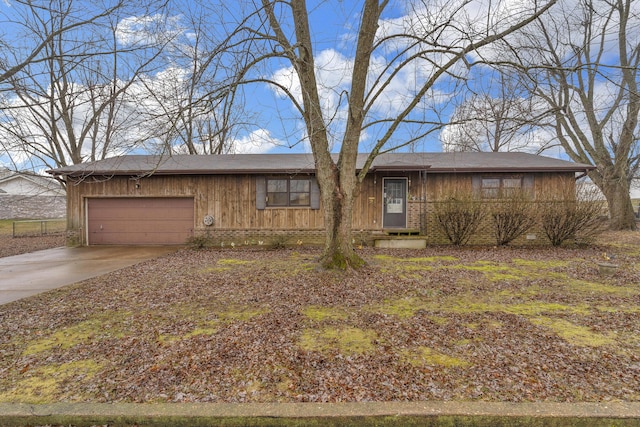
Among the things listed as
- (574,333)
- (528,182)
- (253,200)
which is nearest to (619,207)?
(528,182)

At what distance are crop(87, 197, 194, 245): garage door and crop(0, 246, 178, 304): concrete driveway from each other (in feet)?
1.39

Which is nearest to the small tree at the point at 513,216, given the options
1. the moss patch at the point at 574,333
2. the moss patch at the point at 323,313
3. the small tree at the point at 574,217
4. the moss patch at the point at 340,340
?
the small tree at the point at 574,217

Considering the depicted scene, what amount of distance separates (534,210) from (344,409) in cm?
1007

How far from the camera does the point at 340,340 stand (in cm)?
339

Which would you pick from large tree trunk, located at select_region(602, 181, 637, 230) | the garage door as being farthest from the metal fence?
large tree trunk, located at select_region(602, 181, 637, 230)

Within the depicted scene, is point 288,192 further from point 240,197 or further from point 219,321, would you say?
point 219,321

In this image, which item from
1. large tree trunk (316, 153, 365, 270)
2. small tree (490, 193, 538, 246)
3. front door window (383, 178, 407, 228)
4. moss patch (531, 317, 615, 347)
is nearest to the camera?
moss patch (531, 317, 615, 347)

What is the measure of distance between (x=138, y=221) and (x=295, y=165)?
236 inches

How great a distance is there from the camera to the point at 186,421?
7.15ft

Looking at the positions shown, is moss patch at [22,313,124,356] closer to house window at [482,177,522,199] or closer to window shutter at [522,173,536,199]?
house window at [482,177,522,199]

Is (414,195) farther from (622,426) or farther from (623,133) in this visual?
(623,133)

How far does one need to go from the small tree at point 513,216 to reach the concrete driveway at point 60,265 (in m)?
10.5

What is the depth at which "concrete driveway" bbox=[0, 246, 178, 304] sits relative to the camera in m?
5.84

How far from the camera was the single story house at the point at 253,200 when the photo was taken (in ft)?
36.2
